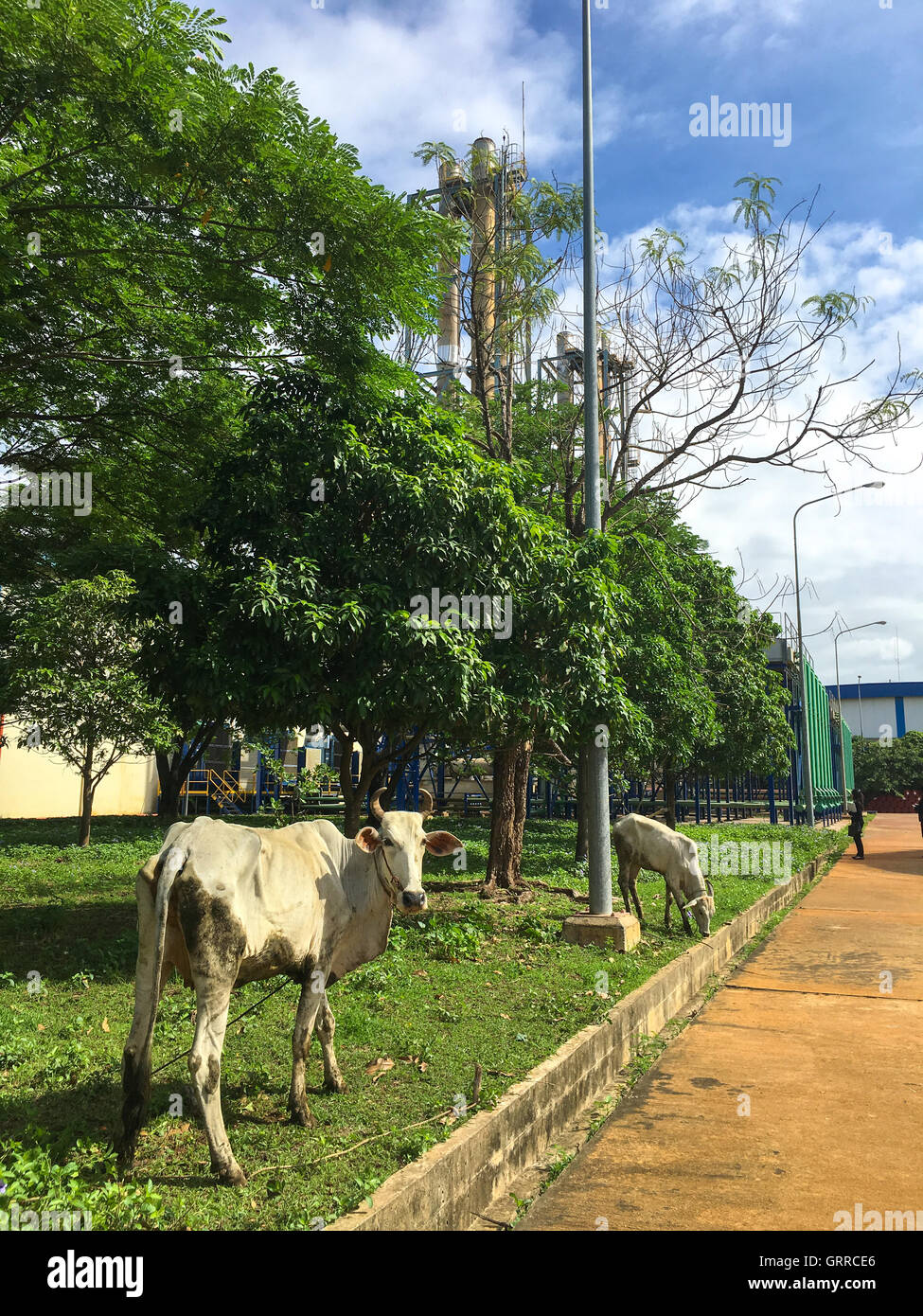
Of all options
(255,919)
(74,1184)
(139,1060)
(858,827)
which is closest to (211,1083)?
(139,1060)

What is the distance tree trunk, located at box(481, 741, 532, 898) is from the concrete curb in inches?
169

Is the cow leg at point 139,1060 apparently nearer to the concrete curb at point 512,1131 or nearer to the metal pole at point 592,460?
the concrete curb at point 512,1131

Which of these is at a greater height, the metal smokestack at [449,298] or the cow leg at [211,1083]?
the metal smokestack at [449,298]

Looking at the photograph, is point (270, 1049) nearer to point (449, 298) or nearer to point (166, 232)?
point (166, 232)

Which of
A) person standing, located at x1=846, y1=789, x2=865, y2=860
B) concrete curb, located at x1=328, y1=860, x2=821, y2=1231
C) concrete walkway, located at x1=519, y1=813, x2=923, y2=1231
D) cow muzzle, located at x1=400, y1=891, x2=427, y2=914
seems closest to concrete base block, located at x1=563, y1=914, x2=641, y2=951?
concrete curb, located at x1=328, y1=860, x2=821, y2=1231

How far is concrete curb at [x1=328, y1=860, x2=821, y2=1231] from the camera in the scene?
12.8 ft

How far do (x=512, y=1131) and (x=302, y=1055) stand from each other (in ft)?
3.89

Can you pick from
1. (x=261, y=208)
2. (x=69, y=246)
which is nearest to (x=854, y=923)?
(x=261, y=208)

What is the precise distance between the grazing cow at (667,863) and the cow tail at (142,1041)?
7720 millimetres

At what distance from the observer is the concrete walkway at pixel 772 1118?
4512 mm

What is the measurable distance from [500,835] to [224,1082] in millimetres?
7789

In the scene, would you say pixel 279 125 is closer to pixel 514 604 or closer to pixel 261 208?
pixel 261 208

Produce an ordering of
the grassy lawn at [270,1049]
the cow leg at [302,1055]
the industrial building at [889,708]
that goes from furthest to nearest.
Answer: the industrial building at [889,708] < the cow leg at [302,1055] < the grassy lawn at [270,1049]

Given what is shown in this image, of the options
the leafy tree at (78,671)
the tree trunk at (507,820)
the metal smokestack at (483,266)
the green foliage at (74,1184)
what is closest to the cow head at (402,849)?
the green foliage at (74,1184)
